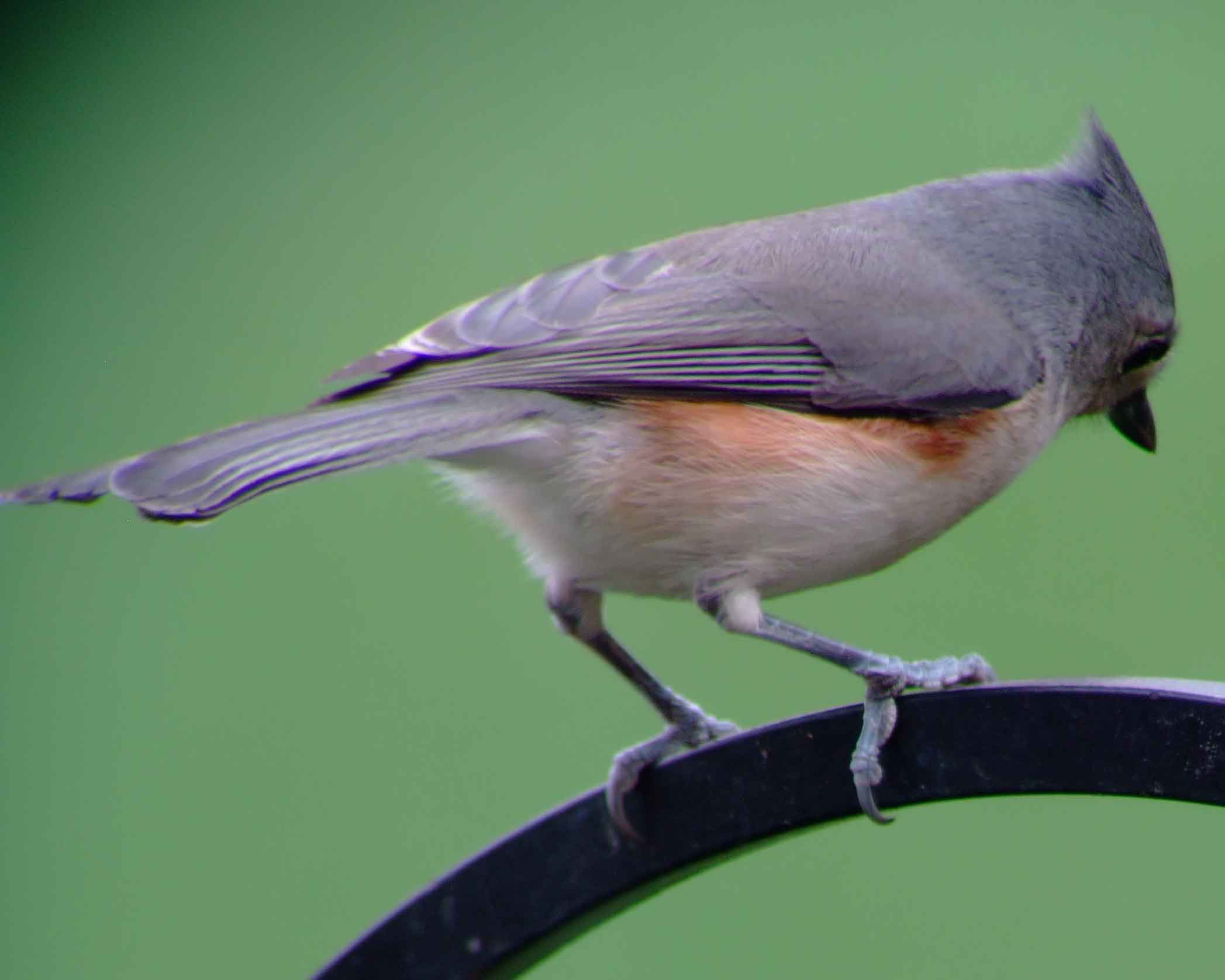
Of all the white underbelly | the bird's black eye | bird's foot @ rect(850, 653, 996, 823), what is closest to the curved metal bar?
bird's foot @ rect(850, 653, 996, 823)

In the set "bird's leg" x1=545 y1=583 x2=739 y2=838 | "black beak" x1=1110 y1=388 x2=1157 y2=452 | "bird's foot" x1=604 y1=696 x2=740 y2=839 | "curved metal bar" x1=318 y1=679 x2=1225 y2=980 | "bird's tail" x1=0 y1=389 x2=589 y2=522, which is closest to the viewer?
"curved metal bar" x1=318 y1=679 x2=1225 y2=980

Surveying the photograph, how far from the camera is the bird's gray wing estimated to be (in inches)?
93.0

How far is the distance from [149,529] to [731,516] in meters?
1.62

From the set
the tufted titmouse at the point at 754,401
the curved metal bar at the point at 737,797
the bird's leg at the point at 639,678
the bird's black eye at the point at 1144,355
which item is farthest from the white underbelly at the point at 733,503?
the bird's black eye at the point at 1144,355

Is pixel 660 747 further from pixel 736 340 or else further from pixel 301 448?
Answer: pixel 301 448

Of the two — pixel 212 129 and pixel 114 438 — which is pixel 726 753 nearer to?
pixel 114 438

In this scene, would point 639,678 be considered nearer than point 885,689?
No

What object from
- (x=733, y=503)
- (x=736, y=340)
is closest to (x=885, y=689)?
(x=733, y=503)

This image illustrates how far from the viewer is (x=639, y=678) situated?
264 cm

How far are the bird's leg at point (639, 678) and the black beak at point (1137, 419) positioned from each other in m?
0.88

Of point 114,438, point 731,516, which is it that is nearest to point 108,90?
point 114,438

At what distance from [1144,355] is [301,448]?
148 centimetres

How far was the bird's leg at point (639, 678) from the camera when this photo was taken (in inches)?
99.0

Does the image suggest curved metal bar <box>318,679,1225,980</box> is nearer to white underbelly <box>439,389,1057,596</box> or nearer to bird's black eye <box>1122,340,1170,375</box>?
white underbelly <box>439,389,1057,596</box>
